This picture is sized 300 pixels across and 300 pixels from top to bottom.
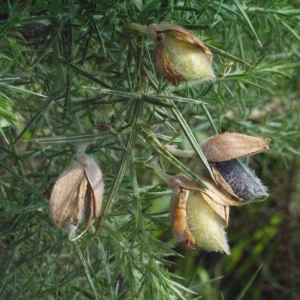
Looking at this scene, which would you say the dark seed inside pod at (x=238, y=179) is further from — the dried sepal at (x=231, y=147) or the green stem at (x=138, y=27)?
the green stem at (x=138, y=27)

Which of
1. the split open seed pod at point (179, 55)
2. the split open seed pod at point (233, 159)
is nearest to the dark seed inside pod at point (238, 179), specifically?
the split open seed pod at point (233, 159)

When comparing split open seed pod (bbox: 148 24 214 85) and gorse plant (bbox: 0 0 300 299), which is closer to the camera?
split open seed pod (bbox: 148 24 214 85)

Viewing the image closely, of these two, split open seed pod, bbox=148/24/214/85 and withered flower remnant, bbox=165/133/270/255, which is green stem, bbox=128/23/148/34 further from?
withered flower remnant, bbox=165/133/270/255

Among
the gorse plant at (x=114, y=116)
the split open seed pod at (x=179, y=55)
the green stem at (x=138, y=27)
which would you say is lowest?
the gorse plant at (x=114, y=116)

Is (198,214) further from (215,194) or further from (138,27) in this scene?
(138,27)

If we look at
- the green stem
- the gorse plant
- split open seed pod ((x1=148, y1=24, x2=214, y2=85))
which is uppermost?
split open seed pod ((x1=148, y1=24, x2=214, y2=85))

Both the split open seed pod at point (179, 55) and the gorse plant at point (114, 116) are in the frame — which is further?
the gorse plant at point (114, 116)

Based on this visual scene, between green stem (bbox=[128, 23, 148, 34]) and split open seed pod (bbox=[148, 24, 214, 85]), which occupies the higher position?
split open seed pod (bbox=[148, 24, 214, 85])

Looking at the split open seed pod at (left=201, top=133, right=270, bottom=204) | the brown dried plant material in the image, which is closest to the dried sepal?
the split open seed pod at (left=201, top=133, right=270, bottom=204)
